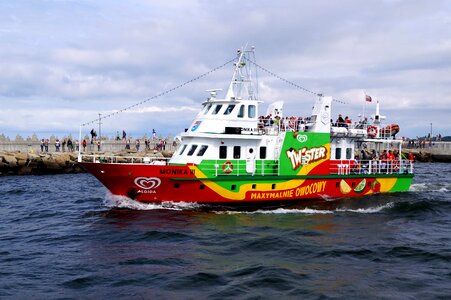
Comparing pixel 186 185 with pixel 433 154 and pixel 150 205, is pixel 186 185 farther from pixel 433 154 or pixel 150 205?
pixel 433 154

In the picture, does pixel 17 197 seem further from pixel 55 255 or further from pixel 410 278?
pixel 410 278

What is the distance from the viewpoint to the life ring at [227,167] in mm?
21500

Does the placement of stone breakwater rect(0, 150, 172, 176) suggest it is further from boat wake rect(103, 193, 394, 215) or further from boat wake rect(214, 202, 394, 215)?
boat wake rect(214, 202, 394, 215)

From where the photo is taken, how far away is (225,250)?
14852 mm

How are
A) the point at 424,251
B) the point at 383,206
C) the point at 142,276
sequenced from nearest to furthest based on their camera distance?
1. the point at 142,276
2. the point at 424,251
3. the point at 383,206

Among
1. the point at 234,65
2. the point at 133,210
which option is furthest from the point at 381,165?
the point at 133,210

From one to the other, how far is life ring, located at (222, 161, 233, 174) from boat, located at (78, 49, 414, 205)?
5 centimetres

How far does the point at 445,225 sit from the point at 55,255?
15.2 meters

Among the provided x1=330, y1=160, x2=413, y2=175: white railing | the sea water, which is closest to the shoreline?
the sea water

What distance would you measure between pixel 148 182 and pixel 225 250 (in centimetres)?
683

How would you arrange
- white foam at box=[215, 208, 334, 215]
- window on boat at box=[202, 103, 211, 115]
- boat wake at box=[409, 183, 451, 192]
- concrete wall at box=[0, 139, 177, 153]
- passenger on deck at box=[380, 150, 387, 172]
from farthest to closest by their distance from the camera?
concrete wall at box=[0, 139, 177, 153] < boat wake at box=[409, 183, 451, 192] < passenger on deck at box=[380, 150, 387, 172] < window on boat at box=[202, 103, 211, 115] < white foam at box=[215, 208, 334, 215]

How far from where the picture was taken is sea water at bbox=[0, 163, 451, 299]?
11453 millimetres

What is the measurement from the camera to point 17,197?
27062 millimetres

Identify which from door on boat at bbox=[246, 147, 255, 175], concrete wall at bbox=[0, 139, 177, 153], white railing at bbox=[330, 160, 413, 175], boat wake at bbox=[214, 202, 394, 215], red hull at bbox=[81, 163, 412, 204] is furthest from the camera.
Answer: concrete wall at bbox=[0, 139, 177, 153]
